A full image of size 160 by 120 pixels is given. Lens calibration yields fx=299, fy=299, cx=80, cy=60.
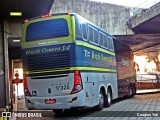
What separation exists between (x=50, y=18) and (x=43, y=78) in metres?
2.23

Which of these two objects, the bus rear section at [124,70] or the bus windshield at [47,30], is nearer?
the bus windshield at [47,30]

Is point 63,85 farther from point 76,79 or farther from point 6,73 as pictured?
point 6,73

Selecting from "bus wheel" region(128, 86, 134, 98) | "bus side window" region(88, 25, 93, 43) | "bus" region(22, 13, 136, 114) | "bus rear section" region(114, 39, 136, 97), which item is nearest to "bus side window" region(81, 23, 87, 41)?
"bus" region(22, 13, 136, 114)

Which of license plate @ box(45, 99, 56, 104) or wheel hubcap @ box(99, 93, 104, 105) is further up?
license plate @ box(45, 99, 56, 104)

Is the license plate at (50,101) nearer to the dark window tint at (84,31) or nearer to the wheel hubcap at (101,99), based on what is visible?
the dark window tint at (84,31)

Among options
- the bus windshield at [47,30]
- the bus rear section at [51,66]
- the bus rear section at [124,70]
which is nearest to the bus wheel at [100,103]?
the bus rear section at [51,66]

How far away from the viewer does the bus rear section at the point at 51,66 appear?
10484mm

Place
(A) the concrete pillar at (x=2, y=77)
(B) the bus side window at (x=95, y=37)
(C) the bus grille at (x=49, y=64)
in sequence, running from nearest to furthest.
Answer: (C) the bus grille at (x=49, y=64), (B) the bus side window at (x=95, y=37), (A) the concrete pillar at (x=2, y=77)

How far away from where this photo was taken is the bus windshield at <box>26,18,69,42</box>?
10773mm

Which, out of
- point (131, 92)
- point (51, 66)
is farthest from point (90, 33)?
point (131, 92)

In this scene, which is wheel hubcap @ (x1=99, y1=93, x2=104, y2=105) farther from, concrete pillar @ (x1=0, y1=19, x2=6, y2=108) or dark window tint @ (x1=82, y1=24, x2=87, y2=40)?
concrete pillar @ (x1=0, y1=19, x2=6, y2=108)

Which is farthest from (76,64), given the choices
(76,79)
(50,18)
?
(50,18)

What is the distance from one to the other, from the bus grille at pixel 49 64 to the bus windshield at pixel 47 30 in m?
0.67

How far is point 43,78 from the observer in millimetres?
10852
